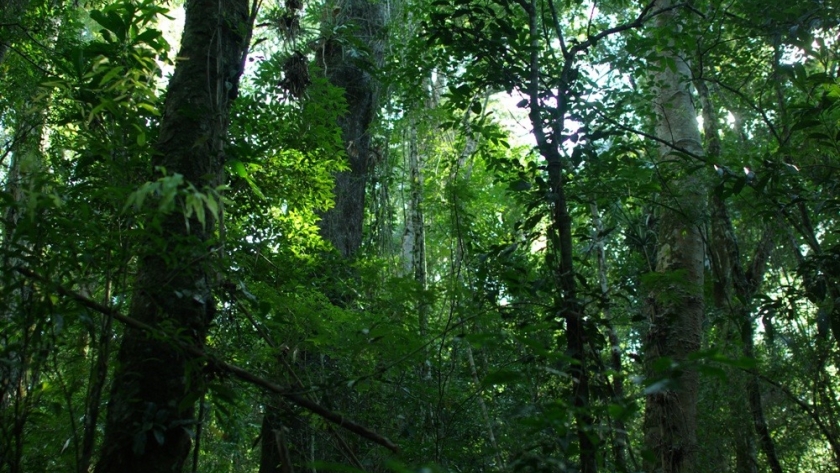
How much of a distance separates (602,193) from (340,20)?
536cm

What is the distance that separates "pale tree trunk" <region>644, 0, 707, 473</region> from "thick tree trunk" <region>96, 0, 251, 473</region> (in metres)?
2.46

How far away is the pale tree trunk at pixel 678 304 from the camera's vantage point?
13.1 feet

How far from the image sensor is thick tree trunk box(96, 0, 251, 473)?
6.55ft

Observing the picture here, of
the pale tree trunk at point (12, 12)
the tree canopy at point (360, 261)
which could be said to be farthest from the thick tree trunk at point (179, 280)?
the pale tree trunk at point (12, 12)

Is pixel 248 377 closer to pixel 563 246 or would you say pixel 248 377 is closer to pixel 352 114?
pixel 563 246

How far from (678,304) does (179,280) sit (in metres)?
3.08

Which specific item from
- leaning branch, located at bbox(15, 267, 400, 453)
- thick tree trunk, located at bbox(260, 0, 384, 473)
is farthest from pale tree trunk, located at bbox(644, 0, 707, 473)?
thick tree trunk, located at bbox(260, 0, 384, 473)

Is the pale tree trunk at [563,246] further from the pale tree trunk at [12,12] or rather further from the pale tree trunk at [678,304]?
the pale tree trunk at [12,12]

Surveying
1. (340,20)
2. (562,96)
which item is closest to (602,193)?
(562,96)

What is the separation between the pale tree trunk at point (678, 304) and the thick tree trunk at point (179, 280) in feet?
8.06

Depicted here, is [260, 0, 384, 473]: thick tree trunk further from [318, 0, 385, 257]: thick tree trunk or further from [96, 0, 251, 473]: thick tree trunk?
[96, 0, 251, 473]: thick tree trunk

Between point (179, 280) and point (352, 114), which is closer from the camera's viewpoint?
point (179, 280)

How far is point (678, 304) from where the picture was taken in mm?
3877

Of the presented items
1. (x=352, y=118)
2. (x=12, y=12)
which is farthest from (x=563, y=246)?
(x=12, y=12)
